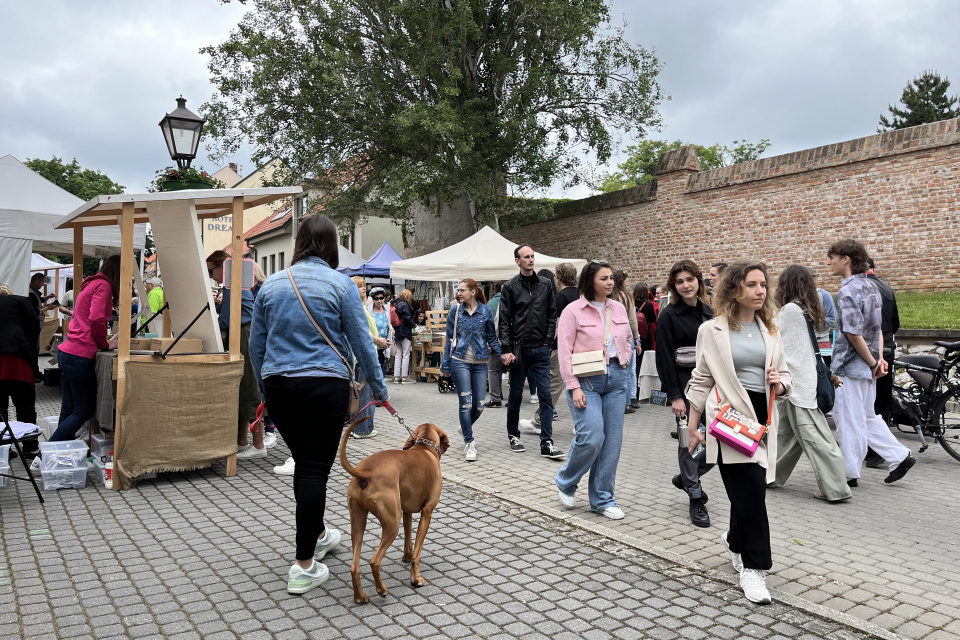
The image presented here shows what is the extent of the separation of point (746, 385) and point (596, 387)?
4.76ft

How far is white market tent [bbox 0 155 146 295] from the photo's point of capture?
40.9 ft

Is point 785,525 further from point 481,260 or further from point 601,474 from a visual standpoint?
point 481,260

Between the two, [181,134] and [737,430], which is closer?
[737,430]

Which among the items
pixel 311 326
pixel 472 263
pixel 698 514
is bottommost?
pixel 698 514

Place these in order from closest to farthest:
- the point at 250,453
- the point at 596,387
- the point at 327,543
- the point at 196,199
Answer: the point at 327,543, the point at 596,387, the point at 196,199, the point at 250,453

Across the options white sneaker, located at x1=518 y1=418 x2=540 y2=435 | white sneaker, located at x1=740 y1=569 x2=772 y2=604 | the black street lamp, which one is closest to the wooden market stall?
the black street lamp

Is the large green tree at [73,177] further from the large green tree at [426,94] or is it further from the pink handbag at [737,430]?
the pink handbag at [737,430]

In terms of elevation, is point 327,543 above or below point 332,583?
above

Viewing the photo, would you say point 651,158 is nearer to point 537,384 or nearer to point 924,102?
point 924,102

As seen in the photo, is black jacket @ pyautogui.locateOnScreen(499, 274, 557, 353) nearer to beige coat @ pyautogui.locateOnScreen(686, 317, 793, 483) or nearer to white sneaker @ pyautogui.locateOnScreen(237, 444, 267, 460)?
white sneaker @ pyautogui.locateOnScreen(237, 444, 267, 460)

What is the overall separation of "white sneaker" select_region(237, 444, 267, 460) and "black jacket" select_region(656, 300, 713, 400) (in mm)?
4285

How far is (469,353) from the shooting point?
24.4ft

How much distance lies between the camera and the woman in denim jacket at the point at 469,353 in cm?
740

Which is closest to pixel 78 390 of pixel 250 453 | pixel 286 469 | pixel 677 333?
pixel 250 453
